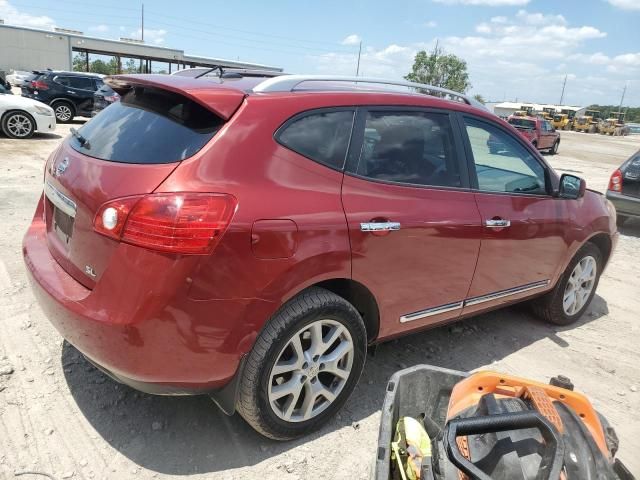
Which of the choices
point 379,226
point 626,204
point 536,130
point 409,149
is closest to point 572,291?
point 409,149

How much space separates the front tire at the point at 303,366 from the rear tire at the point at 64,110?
699 inches

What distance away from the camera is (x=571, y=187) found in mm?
3885

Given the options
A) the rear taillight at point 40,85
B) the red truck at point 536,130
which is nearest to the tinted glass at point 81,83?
the rear taillight at point 40,85

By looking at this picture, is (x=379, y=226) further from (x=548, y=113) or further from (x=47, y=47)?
(x=548, y=113)

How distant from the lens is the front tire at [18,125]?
12.4 metres

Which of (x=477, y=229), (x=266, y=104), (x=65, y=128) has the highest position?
(x=266, y=104)

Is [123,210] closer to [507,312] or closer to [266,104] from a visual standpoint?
[266,104]

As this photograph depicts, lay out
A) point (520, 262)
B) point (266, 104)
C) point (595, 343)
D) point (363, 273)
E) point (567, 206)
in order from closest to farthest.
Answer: point (266, 104)
point (363, 273)
point (520, 262)
point (567, 206)
point (595, 343)

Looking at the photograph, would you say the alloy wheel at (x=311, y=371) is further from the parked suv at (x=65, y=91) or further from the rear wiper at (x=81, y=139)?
the parked suv at (x=65, y=91)

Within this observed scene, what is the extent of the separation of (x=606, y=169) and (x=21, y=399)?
21.9 m

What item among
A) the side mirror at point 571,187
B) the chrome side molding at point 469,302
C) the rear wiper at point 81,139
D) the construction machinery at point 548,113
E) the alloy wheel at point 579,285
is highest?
the construction machinery at point 548,113

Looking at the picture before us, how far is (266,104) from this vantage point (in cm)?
238

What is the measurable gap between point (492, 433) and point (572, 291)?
10.4 feet

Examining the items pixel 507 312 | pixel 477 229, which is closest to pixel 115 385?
pixel 477 229
